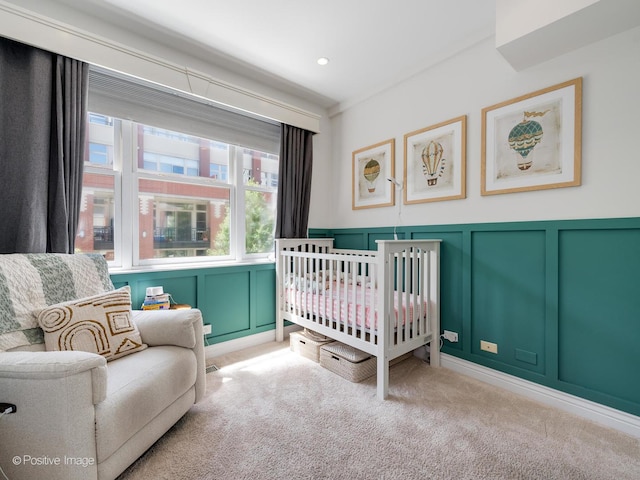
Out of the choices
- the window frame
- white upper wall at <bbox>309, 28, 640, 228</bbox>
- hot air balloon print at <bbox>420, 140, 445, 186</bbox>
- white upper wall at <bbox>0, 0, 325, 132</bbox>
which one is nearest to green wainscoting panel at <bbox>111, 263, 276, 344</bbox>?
the window frame

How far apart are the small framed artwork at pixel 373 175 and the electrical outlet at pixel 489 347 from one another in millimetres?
1348

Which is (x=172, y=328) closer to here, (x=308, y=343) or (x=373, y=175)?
(x=308, y=343)

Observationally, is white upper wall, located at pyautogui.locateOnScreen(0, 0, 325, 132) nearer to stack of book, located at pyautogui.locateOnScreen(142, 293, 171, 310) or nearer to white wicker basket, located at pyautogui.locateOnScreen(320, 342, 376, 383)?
stack of book, located at pyautogui.locateOnScreen(142, 293, 171, 310)

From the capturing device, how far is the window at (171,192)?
2.13 meters

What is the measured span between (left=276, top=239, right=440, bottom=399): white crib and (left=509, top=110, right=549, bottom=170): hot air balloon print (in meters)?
0.79

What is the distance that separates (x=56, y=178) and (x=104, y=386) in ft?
4.76

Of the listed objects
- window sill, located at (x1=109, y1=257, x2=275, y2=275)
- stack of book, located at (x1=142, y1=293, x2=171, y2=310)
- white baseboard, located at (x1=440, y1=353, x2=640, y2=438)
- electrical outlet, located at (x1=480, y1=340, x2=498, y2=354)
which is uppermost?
window sill, located at (x1=109, y1=257, x2=275, y2=275)

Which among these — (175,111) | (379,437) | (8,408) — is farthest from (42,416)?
(175,111)

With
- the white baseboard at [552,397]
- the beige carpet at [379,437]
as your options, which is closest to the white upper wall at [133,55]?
the beige carpet at [379,437]

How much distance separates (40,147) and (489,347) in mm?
3231

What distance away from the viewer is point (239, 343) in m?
2.66

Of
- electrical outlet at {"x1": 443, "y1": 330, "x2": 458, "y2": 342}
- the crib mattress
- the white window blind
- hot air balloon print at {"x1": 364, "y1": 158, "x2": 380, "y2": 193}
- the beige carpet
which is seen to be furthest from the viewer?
hot air balloon print at {"x1": 364, "y1": 158, "x2": 380, "y2": 193}

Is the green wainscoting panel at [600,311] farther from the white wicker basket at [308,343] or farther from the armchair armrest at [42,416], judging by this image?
the armchair armrest at [42,416]

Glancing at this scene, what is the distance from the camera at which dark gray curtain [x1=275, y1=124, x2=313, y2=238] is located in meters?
2.95
